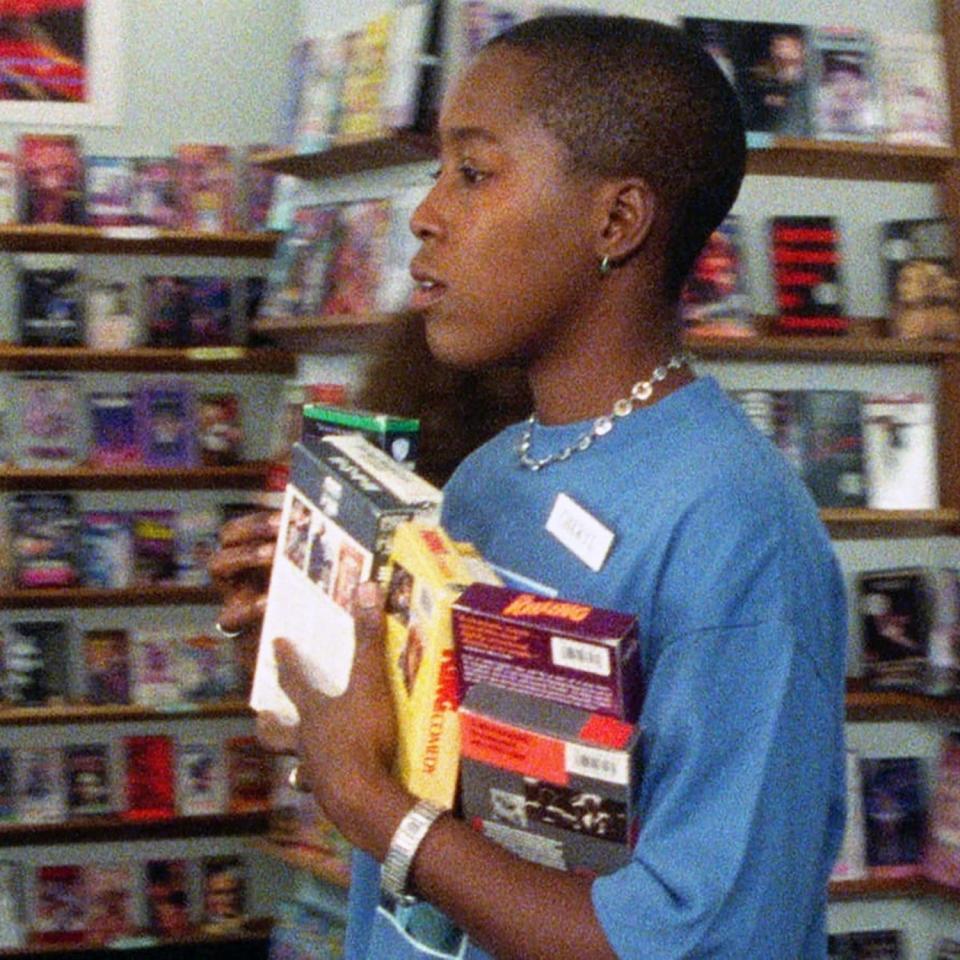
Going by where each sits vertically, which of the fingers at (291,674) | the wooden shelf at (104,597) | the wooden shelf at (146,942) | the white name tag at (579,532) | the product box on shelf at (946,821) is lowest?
the wooden shelf at (146,942)

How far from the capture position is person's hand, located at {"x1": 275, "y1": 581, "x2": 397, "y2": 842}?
99cm

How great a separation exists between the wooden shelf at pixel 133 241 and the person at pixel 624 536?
3980 millimetres

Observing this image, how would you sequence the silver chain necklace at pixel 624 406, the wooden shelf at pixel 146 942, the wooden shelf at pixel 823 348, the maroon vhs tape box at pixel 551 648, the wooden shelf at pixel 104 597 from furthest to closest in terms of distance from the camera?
the wooden shelf at pixel 146 942 < the wooden shelf at pixel 104 597 < the wooden shelf at pixel 823 348 < the silver chain necklace at pixel 624 406 < the maroon vhs tape box at pixel 551 648

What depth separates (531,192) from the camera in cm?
107

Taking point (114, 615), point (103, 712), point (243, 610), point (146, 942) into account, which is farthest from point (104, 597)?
point (243, 610)

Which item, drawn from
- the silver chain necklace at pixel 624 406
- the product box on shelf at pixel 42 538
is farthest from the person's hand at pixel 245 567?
the product box on shelf at pixel 42 538

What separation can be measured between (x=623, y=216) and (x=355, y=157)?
9.41 ft

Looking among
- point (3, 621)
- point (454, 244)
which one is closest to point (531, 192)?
point (454, 244)

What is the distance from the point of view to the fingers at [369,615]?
1003 millimetres

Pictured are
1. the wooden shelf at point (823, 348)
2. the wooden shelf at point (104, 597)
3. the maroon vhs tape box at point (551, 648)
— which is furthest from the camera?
the wooden shelf at point (104, 597)

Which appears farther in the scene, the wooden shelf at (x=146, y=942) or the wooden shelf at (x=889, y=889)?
the wooden shelf at (x=146, y=942)

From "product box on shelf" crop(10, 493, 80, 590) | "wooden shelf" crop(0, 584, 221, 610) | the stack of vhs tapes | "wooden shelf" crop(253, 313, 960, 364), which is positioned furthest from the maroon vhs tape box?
"product box on shelf" crop(10, 493, 80, 590)

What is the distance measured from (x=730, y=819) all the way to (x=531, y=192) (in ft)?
1.36

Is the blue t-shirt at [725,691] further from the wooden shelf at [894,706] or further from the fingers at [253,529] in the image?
the wooden shelf at [894,706]
